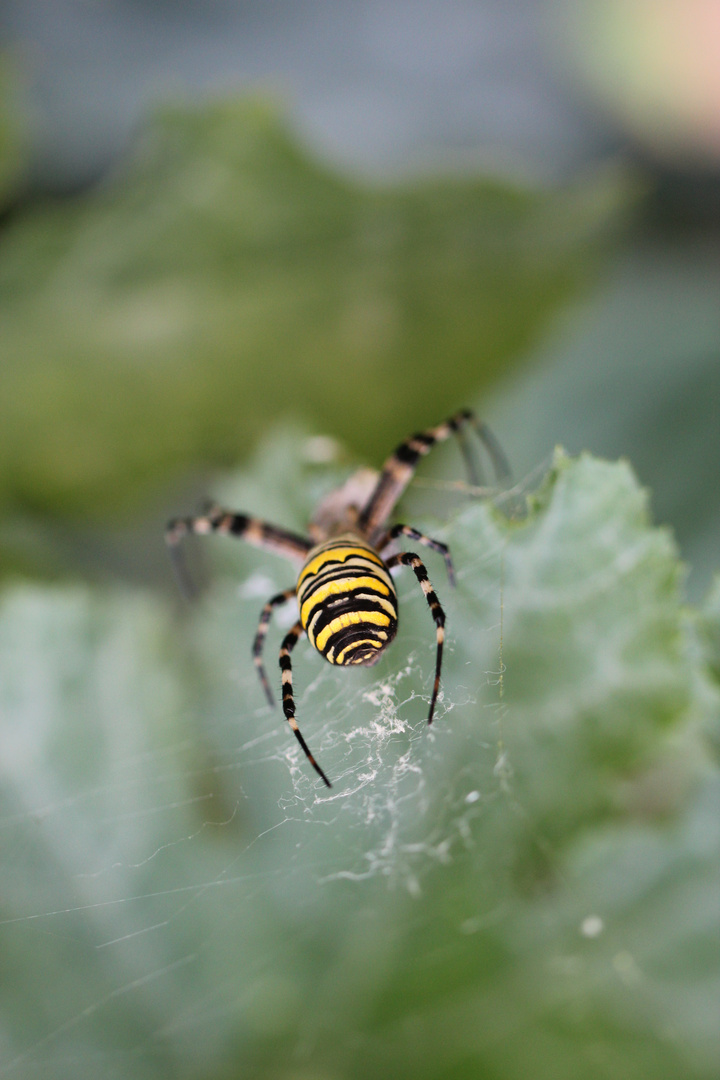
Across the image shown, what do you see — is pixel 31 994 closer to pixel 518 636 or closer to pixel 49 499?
pixel 518 636

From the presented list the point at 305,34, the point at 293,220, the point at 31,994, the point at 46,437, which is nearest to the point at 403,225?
the point at 293,220

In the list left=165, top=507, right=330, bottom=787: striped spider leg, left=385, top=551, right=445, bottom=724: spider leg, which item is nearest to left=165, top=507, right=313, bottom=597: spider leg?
left=165, top=507, right=330, bottom=787: striped spider leg

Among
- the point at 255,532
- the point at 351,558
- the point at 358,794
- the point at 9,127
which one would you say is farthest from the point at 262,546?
the point at 9,127

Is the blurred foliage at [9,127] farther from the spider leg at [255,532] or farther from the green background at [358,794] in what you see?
the spider leg at [255,532]

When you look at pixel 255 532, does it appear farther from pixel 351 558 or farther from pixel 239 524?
pixel 351 558

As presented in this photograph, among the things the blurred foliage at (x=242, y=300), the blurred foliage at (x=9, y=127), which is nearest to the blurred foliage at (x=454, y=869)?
the blurred foliage at (x=242, y=300)

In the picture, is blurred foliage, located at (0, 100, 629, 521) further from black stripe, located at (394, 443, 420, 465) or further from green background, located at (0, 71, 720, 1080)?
black stripe, located at (394, 443, 420, 465)
